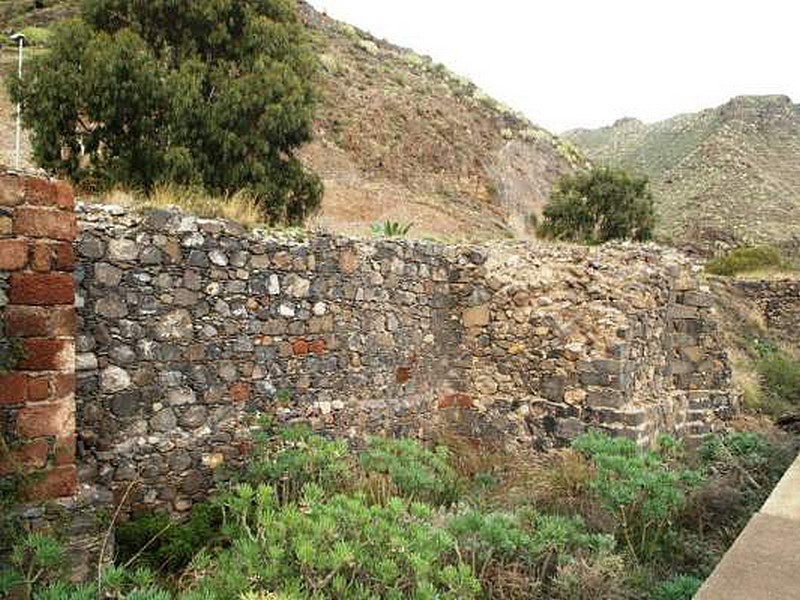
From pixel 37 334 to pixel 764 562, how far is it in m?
3.63

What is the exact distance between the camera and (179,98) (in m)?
10.7

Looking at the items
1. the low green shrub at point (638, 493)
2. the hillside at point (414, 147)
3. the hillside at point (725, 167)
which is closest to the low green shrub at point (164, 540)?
the low green shrub at point (638, 493)

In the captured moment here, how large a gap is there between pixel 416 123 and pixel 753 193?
17936 millimetres

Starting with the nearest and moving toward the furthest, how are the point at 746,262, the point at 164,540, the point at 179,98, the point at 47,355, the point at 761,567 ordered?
1. the point at 761,567
2. the point at 47,355
3. the point at 164,540
4. the point at 179,98
5. the point at 746,262

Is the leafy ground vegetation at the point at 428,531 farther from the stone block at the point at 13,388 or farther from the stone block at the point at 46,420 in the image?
the stone block at the point at 13,388

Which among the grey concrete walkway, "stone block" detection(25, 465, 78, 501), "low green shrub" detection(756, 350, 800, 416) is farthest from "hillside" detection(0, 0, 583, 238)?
the grey concrete walkway

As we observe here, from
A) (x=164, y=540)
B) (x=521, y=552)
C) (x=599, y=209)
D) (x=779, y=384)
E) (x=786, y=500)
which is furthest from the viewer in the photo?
(x=599, y=209)

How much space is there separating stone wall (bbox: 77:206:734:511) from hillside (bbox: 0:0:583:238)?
9.01m

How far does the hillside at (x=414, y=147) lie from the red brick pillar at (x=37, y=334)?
12.6 meters

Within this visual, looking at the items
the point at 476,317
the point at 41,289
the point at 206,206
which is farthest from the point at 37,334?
the point at 476,317

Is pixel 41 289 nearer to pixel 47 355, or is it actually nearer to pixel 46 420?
pixel 47 355

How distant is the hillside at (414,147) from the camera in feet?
64.5

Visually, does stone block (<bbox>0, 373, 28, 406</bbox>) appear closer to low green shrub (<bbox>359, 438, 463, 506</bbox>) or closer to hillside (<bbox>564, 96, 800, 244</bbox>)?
low green shrub (<bbox>359, 438, 463, 506</bbox>)

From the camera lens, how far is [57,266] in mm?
3789
